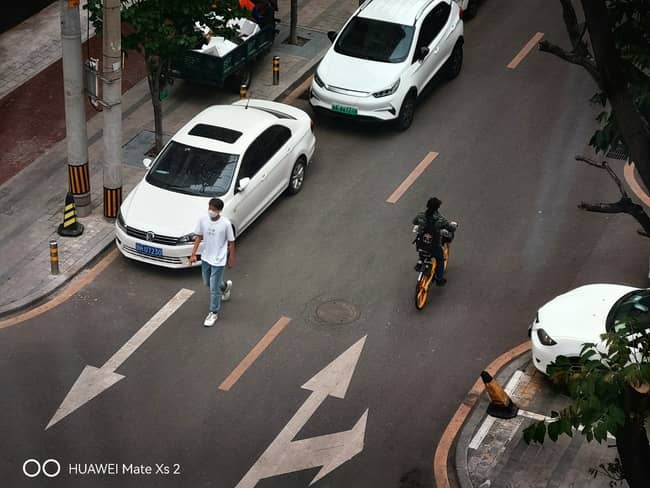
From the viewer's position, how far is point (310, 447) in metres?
14.3

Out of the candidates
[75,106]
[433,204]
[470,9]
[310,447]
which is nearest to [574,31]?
[433,204]

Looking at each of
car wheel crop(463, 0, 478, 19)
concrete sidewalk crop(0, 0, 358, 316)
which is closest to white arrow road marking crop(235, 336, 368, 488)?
concrete sidewalk crop(0, 0, 358, 316)

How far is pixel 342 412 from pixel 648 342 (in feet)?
20.8

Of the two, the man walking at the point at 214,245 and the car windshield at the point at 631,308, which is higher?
the car windshield at the point at 631,308

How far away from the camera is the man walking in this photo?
15.8 m

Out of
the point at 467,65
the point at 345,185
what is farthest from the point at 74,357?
the point at 467,65

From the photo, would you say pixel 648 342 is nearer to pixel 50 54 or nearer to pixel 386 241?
pixel 386 241

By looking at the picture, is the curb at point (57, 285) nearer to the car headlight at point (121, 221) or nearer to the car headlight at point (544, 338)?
the car headlight at point (121, 221)

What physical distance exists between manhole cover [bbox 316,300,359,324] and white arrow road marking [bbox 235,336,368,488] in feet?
4.87

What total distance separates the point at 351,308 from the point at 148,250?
328 centimetres

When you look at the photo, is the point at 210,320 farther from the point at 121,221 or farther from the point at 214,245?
the point at 121,221

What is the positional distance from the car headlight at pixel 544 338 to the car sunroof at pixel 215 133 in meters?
6.22

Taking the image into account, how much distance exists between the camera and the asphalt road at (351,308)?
14.3 meters

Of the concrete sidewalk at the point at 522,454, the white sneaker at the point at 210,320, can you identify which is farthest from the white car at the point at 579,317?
the white sneaker at the point at 210,320
